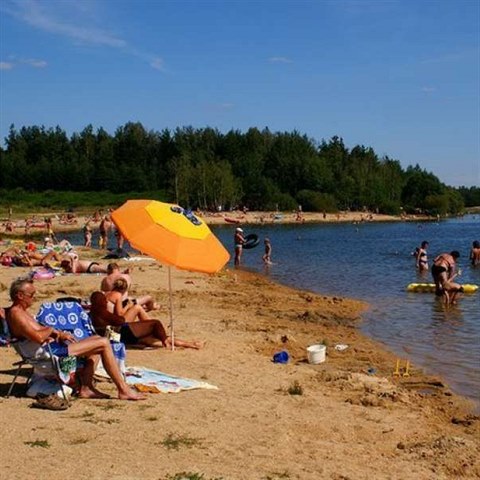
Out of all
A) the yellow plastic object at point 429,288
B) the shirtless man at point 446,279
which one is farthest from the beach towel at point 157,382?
the yellow plastic object at point 429,288

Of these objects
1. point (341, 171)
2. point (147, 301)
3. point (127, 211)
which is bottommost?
point (147, 301)

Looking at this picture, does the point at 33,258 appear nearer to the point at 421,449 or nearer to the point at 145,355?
the point at 145,355

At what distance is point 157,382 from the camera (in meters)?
8.23

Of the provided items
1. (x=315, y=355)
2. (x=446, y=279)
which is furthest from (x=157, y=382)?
(x=446, y=279)

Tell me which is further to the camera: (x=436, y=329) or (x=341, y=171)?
(x=341, y=171)

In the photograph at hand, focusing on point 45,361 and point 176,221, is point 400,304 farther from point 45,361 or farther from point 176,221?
point 45,361

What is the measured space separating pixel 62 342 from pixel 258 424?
2193mm

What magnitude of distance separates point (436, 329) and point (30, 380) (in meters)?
10.1

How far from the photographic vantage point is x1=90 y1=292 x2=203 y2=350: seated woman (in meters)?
9.56

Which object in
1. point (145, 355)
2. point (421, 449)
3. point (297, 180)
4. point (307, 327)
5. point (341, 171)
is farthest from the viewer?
point (341, 171)

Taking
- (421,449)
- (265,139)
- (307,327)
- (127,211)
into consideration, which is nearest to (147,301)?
(127,211)

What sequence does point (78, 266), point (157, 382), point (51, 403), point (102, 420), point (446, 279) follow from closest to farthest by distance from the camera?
1. point (102, 420)
2. point (51, 403)
3. point (157, 382)
4. point (446, 279)
5. point (78, 266)

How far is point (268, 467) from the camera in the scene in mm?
5797

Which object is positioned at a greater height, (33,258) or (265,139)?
(265,139)
